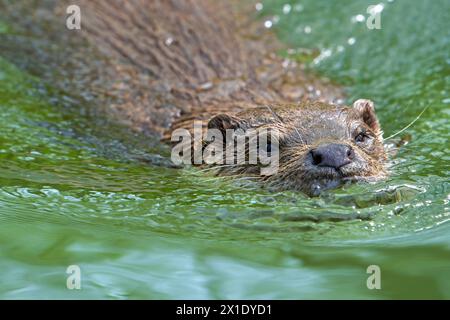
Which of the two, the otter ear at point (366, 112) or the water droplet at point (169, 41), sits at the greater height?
the water droplet at point (169, 41)

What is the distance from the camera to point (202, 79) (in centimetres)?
666

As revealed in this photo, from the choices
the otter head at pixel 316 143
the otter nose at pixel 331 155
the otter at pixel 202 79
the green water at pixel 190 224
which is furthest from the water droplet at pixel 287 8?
the otter nose at pixel 331 155

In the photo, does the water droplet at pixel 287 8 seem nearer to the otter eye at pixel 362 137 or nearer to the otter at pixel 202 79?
the otter at pixel 202 79

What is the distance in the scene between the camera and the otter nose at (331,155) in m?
4.50

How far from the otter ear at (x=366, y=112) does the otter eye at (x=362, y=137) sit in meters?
0.28

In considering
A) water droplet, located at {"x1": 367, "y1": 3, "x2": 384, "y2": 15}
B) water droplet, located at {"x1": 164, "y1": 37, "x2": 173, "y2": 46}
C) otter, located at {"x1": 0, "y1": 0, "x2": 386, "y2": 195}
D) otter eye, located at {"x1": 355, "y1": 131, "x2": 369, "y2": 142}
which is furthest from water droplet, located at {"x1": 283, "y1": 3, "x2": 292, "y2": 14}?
otter eye, located at {"x1": 355, "y1": 131, "x2": 369, "y2": 142}

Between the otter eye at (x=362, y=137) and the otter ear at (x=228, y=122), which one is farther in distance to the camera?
the otter ear at (x=228, y=122)

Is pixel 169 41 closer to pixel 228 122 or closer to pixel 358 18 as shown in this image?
pixel 228 122

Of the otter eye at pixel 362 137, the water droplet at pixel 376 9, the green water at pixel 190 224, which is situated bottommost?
the green water at pixel 190 224

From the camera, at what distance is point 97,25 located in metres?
7.50

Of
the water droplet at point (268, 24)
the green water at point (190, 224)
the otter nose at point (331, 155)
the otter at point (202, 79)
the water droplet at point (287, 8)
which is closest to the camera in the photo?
the green water at point (190, 224)

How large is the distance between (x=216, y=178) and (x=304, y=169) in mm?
831

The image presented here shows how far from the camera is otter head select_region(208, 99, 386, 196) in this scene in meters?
4.57

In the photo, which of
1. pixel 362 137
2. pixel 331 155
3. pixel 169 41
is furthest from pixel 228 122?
pixel 169 41
